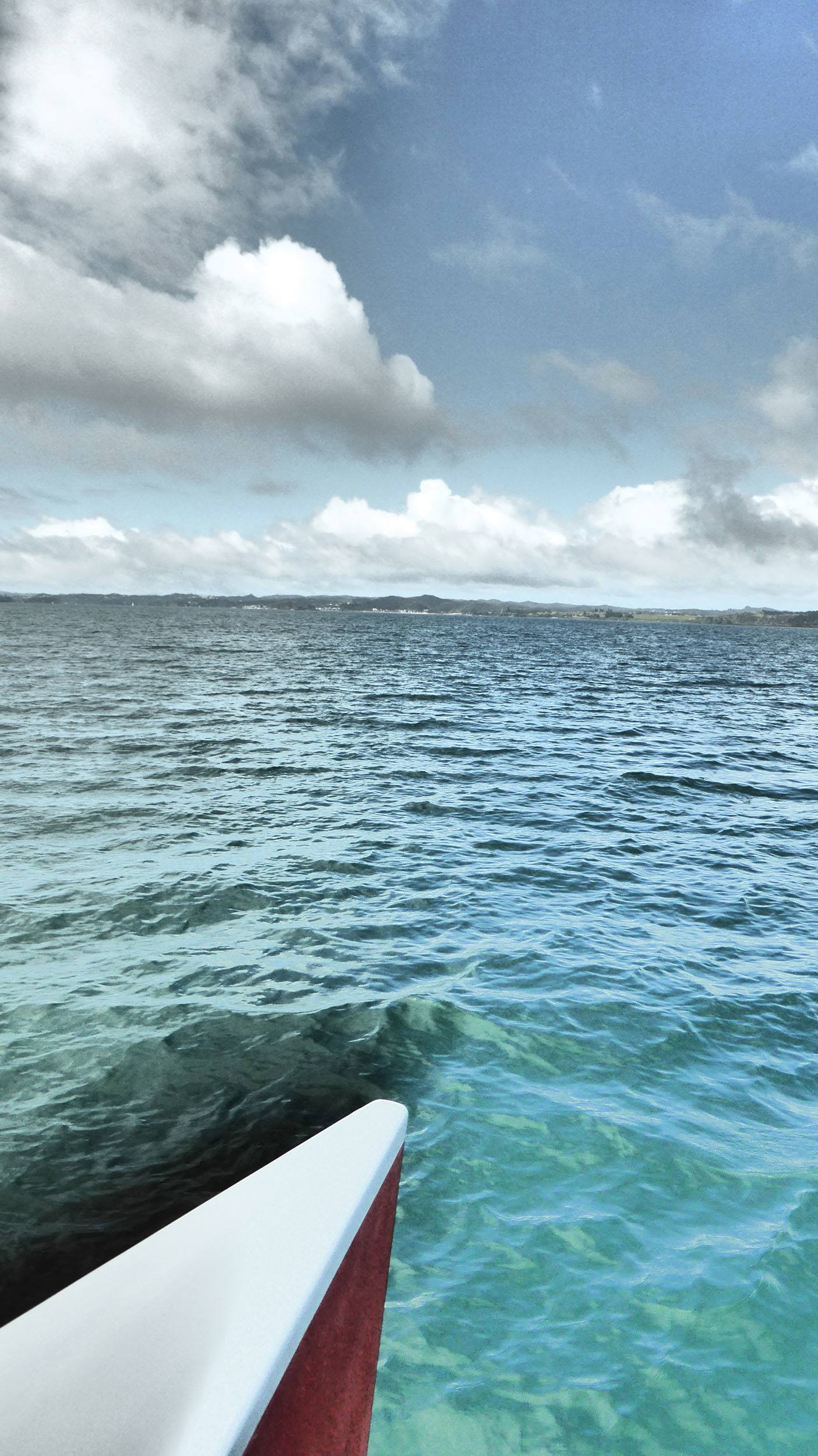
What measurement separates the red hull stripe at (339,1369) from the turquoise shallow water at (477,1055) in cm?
90

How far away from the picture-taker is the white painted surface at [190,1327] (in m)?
2.95

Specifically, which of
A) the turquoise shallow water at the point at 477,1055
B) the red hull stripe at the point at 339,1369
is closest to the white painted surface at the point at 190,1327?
the red hull stripe at the point at 339,1369

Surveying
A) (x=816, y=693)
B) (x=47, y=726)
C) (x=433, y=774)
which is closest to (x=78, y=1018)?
(x=433, y=774)

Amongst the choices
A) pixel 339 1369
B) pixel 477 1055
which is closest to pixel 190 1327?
pixel 339 1369

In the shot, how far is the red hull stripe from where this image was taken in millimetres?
3268

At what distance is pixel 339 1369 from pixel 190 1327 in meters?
0.85

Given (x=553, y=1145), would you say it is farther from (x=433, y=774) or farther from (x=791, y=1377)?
(x=433, y=774)

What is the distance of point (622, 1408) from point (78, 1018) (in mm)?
6984

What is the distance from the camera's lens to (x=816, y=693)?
197 feet

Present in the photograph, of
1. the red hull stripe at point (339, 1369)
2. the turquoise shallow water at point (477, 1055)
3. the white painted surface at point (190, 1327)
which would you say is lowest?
the turquoise shallow water at point (477, 1055)

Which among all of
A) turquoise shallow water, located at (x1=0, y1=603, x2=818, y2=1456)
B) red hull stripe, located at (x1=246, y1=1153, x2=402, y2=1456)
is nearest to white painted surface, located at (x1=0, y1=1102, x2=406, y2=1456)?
red hull stripe, located at (x1=246, y1=1153, x2=402, y2=1456)

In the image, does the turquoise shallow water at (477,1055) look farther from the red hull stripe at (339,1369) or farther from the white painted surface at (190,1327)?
the white painted surface at (190,1327)

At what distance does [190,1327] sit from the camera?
3.50 metres

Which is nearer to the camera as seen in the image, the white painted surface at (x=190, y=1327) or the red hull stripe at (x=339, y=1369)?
the white painted surface at (x=190, y=1327)
